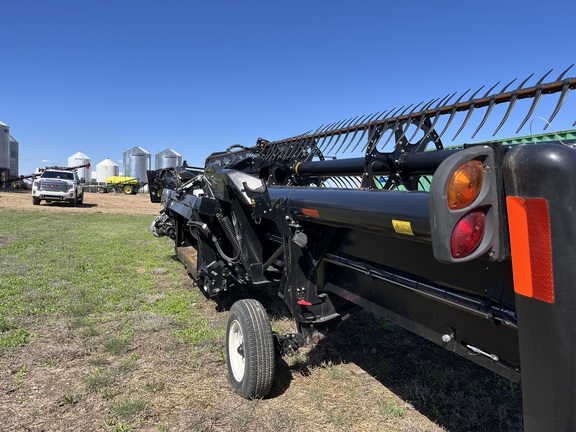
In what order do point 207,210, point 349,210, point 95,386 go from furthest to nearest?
point 207,210 → point 95,386 → point 349,210

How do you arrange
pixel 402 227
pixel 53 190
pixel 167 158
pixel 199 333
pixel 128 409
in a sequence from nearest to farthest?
pixel 402 227 < pixel 128 409 < pixel 199 333 < pixel 53 190 < pixel 167 158

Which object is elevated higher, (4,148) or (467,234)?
(4,148)

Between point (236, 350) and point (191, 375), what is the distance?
41cm

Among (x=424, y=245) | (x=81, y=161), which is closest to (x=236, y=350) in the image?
(x=424, y=245)

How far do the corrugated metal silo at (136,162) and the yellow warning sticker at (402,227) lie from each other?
48430 millimetres

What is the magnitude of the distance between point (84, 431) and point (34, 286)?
11.9 ft

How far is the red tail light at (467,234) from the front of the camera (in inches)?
47.6

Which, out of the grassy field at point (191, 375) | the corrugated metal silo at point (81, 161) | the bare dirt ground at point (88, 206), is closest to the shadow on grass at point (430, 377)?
the grassy field at point (191, 375)

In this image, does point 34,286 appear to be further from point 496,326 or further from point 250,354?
point 496,326

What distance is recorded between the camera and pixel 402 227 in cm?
162

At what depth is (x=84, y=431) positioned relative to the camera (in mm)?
2555

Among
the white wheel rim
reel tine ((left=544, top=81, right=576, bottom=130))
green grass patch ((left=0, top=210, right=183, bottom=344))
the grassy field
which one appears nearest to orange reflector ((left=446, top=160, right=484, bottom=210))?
reel tine ((left=544, top=81, right=576, bottom=130))

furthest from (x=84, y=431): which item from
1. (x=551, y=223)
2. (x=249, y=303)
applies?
(x=551, y=223)

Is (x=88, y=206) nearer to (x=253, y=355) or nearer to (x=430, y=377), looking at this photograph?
(x=253, y=355)
